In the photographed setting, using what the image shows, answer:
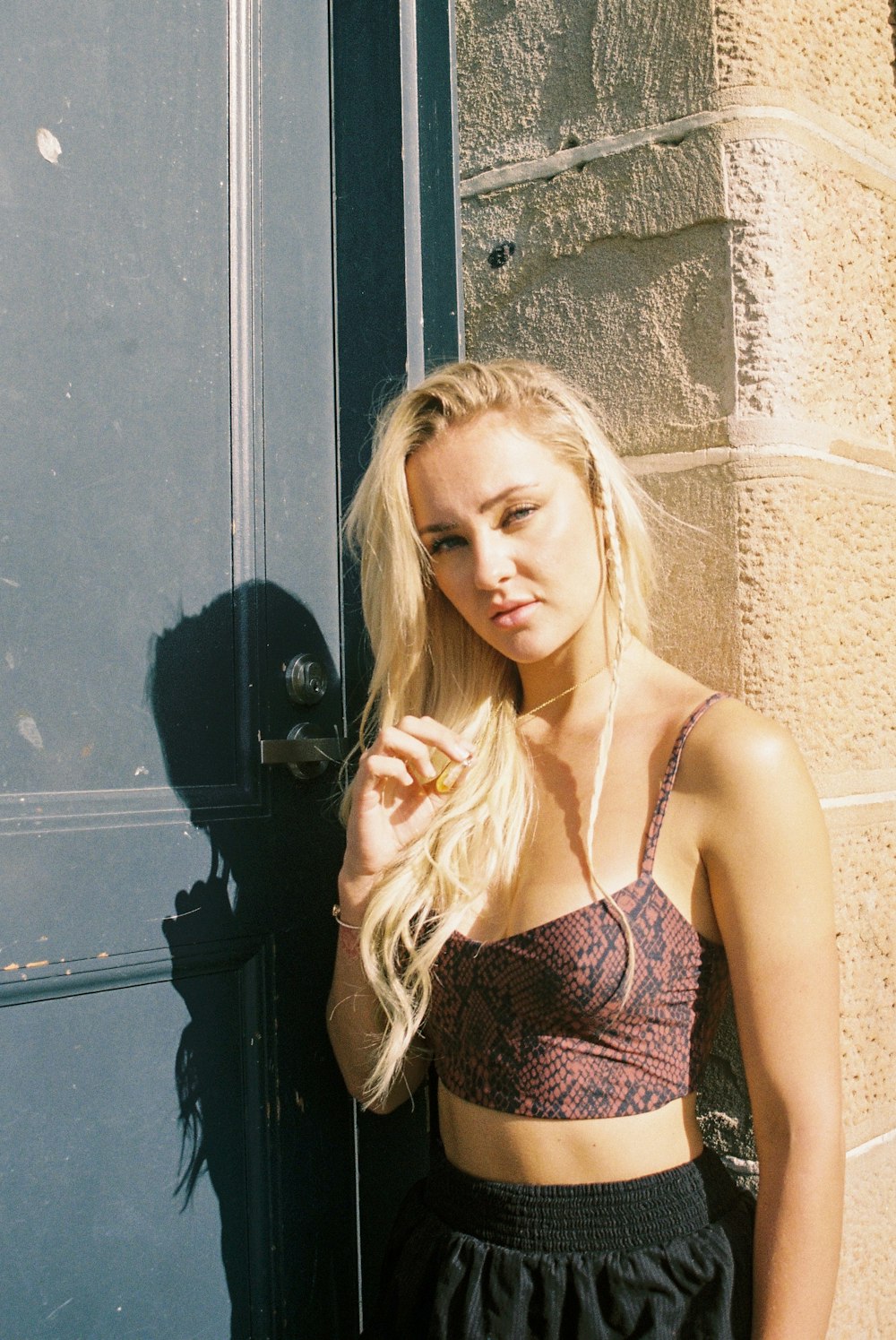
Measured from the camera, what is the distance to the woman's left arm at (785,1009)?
1.24 m

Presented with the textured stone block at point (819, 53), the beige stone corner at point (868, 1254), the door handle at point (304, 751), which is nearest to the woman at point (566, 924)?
the door handle at point (304, 751)

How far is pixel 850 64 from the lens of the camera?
1735mm

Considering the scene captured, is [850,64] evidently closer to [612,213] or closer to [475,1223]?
[612,213]

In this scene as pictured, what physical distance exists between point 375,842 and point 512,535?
461mm

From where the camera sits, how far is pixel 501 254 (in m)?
1.86

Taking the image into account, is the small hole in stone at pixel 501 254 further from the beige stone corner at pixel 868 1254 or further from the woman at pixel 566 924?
the beige stone corner at pixel 868 1254

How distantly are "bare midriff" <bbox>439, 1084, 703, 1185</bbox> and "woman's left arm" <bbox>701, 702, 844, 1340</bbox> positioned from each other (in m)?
0.11

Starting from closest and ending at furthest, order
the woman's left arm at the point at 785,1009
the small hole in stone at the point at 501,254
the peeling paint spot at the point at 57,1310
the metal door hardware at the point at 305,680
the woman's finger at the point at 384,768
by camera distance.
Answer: the woman's left arm at the point at 785,1009 < the peeling paint spot at the point at 57,1310 < the woman's finger at the point at 384,768 < the metal door hardware at the point at 305,680 < the small hole in stone at the point at 501,254

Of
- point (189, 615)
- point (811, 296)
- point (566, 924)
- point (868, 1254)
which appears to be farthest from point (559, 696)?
point (868, 1254)

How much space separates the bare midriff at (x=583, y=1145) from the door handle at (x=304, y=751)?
1.85 feet

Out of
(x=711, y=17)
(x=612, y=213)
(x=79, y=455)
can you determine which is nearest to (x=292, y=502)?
(x=79, y=455)

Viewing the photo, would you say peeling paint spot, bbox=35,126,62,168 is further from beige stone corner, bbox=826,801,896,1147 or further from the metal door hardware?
beige stone corner, bbox=826,801,896,1147

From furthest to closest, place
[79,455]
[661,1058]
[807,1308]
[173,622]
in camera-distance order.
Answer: [173,622], [79,455], [661,1058], [807,1308]

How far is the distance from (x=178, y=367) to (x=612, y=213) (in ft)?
2.30
